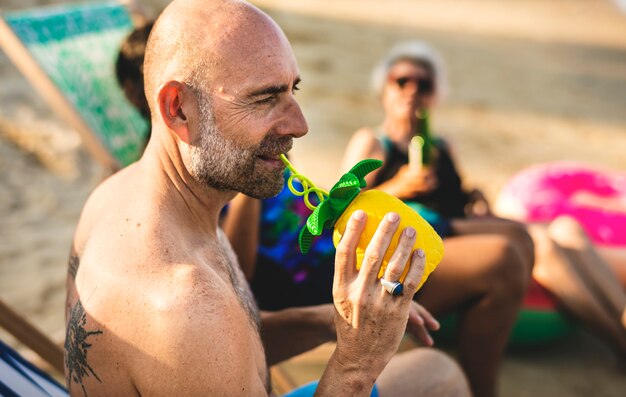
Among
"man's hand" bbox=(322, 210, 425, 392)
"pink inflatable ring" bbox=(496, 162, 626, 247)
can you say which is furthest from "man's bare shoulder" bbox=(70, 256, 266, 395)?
"pink inflatable ring" bbox=(496, 162, 626, 247)

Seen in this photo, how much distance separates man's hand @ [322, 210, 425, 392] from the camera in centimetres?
137

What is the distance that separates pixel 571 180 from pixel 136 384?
3449 millimetres

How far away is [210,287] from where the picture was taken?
1391 mm

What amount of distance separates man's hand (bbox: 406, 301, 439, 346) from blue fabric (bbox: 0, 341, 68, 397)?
3.16ft

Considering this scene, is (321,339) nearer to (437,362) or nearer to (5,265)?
(437,362)

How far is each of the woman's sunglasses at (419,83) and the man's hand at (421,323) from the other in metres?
1.91

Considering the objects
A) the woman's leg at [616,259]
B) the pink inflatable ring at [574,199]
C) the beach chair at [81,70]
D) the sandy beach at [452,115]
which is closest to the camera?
the beach chair at [81,70]

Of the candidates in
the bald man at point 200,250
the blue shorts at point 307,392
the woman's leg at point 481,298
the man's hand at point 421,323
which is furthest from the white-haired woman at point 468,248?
the bald man at point 200,250

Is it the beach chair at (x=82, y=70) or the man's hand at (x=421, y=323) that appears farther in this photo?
the beach chair at (x=82, y=70)

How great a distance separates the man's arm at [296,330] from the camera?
2.06m

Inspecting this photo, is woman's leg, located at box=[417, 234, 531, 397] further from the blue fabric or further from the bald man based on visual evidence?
the blue fabric

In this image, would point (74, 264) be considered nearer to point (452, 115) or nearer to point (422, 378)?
point (422, 378)

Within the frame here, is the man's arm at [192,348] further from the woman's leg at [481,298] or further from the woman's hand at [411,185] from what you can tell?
the woman's hand at [411,185]

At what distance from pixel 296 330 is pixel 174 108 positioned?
0.85m
